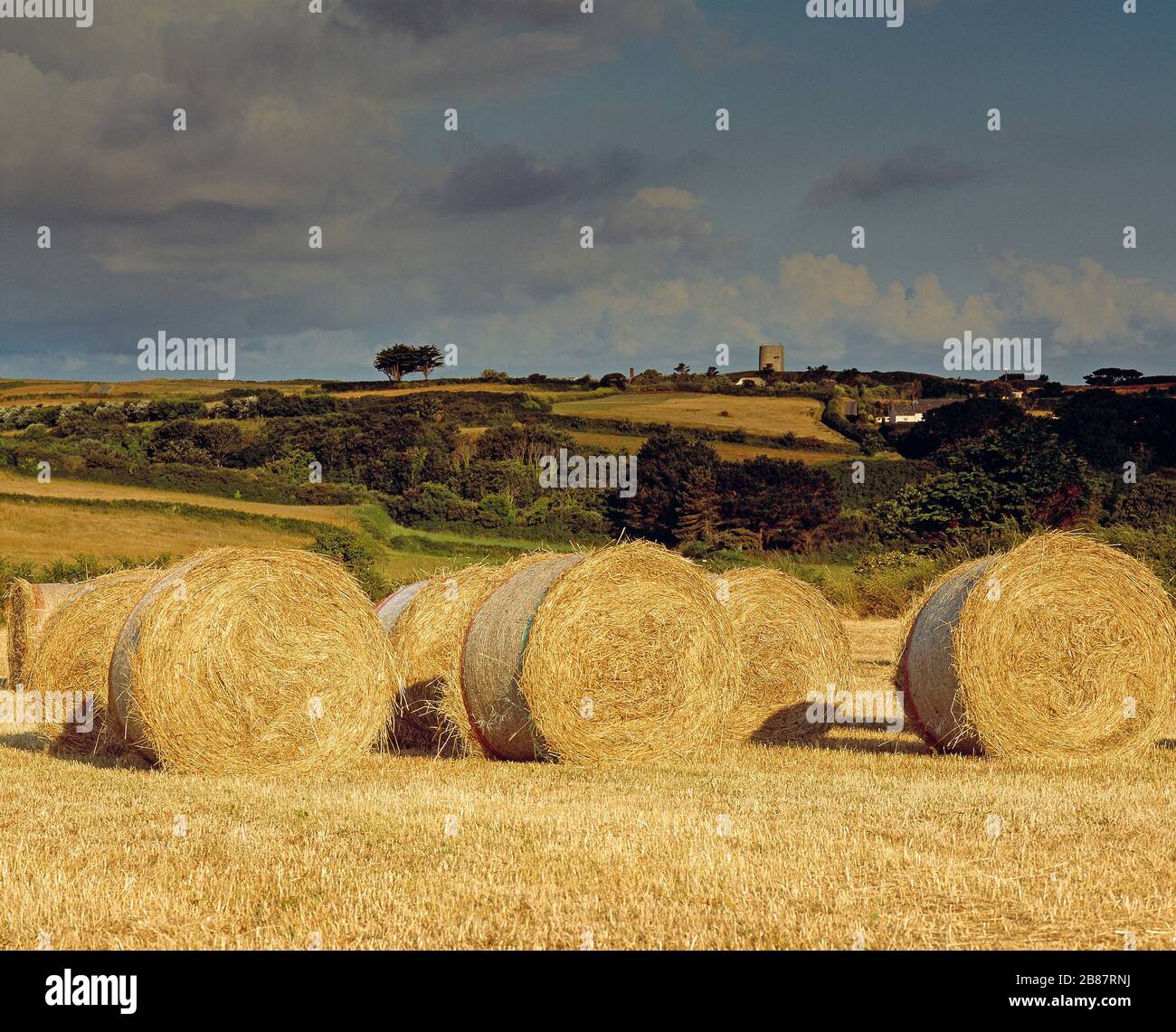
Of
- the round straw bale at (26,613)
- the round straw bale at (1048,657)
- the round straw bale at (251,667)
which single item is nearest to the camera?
the round straw bale at (251,667)

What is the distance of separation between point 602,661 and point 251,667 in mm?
3429

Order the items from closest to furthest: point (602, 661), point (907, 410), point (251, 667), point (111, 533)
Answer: point (251, 667)
point (602, 661)
point (111, 533)
point (907, 410)

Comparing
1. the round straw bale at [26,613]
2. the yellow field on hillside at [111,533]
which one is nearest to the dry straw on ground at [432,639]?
the round straw bale at [26,613]

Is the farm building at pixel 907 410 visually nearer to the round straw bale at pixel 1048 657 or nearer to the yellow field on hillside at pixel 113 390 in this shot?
the yellow field on hillside at pixel 113 390

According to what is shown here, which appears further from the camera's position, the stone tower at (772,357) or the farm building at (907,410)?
the stone tower at (772,357)

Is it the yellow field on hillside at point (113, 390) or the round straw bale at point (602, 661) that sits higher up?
the yellow field on hillside at point (113, 390)

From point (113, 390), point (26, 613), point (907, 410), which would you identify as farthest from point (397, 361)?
point (26, 613)

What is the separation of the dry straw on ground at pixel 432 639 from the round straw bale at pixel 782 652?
2.99 meters

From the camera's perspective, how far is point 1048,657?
46.8 ft

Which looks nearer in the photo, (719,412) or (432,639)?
(432,639)

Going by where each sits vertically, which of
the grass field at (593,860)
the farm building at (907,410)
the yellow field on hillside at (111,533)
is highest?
the farm building at (907,410)

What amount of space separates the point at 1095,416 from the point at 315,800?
6359 cm

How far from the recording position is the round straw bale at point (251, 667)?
12883 millimetres

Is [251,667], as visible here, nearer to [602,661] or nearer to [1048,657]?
[602,661]
